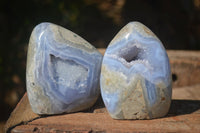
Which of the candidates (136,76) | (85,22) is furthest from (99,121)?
(85,22)

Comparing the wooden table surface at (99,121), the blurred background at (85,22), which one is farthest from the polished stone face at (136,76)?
the blurred background at (85,22)

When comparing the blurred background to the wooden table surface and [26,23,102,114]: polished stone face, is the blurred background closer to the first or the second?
the wooden table surface

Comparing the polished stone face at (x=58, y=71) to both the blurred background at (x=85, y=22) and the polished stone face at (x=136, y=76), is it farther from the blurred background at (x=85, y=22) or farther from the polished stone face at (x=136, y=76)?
the blurred background at (x=85, y=22)

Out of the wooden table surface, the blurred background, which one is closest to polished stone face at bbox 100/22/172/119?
the wooden table surface

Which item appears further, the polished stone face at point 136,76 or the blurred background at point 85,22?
the blurred background at point 85,22

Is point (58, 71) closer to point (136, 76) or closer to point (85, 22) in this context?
point (136, 76)
